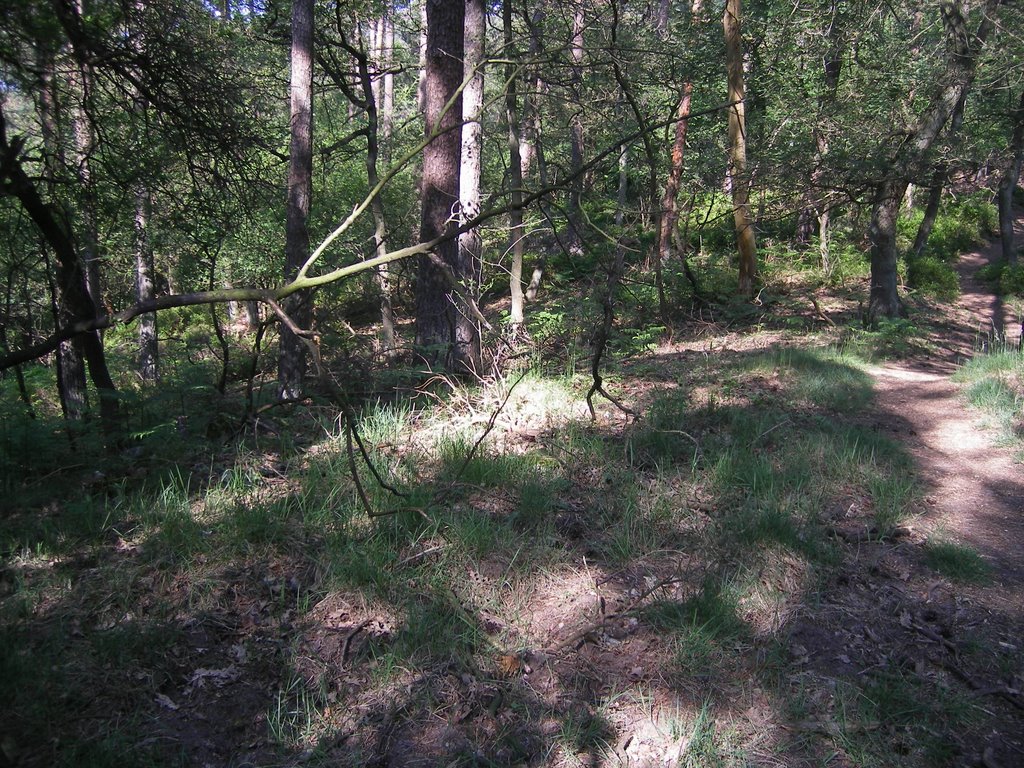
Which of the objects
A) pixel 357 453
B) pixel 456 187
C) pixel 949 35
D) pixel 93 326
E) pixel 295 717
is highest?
pixel 949 35

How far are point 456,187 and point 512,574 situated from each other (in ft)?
15.5

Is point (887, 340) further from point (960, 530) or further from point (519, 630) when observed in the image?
point (519, 630)

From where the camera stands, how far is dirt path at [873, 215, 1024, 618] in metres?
3.95

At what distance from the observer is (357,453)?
4.71m

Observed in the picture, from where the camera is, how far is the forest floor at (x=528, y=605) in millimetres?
2877

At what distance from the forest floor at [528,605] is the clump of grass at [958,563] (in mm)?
15

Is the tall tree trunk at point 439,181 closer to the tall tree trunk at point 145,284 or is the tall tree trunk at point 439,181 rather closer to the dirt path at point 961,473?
the tall tree trunk at point 145,284

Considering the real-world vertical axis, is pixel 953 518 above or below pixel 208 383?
below

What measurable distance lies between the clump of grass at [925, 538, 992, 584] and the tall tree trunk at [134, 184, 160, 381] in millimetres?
6677

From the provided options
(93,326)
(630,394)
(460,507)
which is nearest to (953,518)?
(630,394)

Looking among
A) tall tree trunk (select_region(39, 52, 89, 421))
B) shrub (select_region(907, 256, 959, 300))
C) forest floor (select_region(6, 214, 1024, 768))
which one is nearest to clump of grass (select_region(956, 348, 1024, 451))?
forest floor (select_region(6, 214, 1024, 768))

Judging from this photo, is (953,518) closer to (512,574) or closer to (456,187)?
(512,574)

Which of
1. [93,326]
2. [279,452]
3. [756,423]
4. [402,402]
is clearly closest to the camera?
[93,326]

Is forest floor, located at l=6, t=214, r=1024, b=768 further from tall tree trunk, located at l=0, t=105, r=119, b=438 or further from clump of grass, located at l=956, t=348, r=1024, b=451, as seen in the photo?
tall tree trunk, located at l=0, t=105, r=119, b=438
